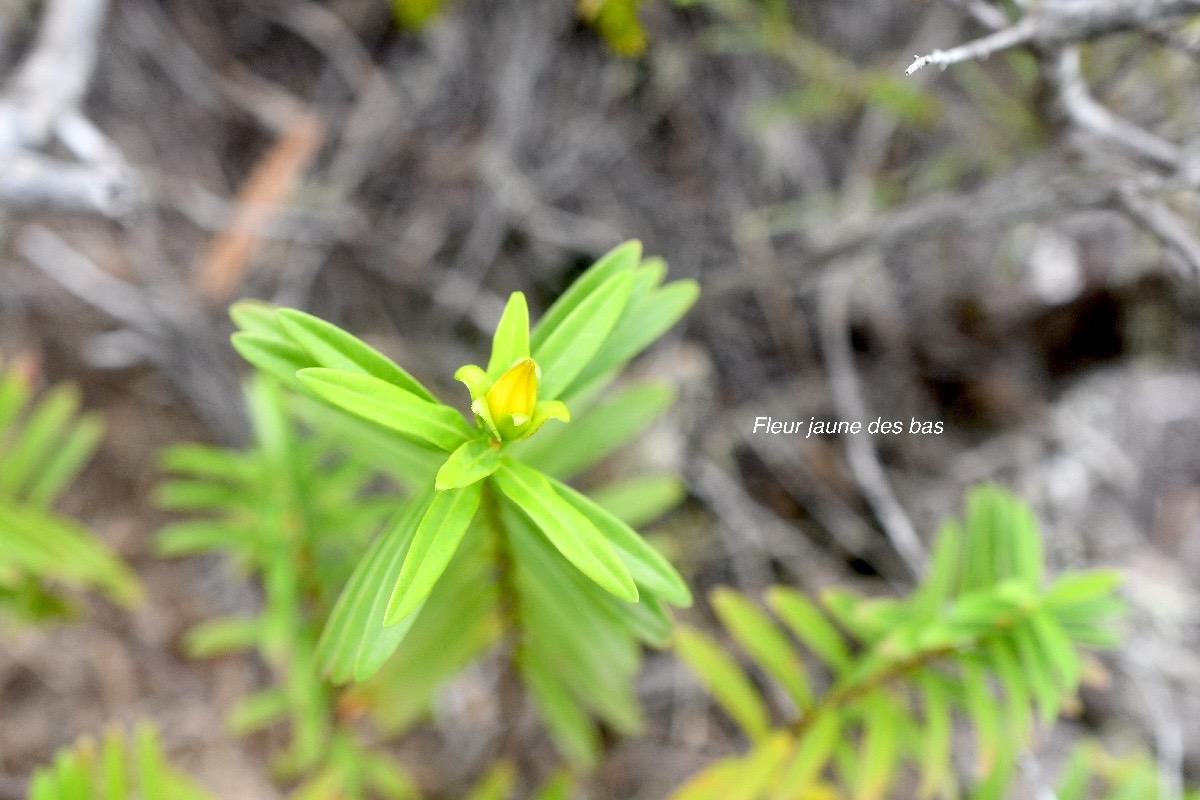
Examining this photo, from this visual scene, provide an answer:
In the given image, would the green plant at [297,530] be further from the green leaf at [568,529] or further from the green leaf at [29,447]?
the green leaf at [568,529]

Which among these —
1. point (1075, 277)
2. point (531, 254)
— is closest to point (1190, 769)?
point (1075, 277)

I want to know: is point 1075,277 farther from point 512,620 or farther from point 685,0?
point 512,620

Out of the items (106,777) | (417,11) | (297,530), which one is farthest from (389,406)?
(417,11)

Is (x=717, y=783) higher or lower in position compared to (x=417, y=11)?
lower

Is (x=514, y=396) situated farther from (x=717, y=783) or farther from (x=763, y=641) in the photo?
(x=717, y=783)

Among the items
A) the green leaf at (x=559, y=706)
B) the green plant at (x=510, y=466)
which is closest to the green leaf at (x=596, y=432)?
the green plant at (x=510, y=466)

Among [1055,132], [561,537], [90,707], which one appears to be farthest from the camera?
[90,707]

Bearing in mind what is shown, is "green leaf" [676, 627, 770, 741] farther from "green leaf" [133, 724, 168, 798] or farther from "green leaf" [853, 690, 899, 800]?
"green leaf" [133, 724, 168, 798]
